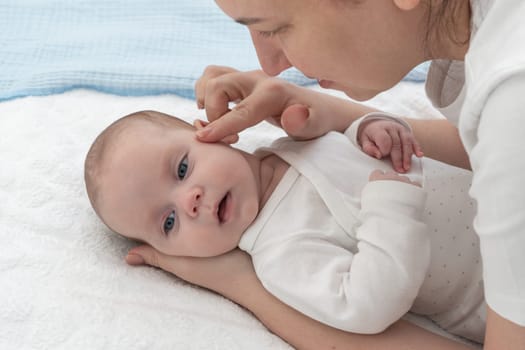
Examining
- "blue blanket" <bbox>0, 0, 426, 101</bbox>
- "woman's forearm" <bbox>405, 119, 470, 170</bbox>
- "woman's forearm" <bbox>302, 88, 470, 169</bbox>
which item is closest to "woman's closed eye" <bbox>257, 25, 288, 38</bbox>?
"woman's forearm" <bbox>302, 88, 470, 169</bbox>

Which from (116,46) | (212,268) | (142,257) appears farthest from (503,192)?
(116,46)

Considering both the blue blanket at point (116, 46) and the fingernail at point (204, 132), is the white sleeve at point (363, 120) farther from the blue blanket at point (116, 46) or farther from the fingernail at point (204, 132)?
the blue blanket at point (116, 46)

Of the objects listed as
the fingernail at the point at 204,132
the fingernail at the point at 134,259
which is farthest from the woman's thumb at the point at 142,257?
the fingernail at the point at 204,132

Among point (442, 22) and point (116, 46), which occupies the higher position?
point (442, 22)

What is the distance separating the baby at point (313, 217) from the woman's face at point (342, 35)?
21cm

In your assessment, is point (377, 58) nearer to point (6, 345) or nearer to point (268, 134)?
point (268, 134)

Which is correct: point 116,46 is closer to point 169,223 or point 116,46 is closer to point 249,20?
point 169,223

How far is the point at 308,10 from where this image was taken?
3.13 ft

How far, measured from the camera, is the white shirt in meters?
0.72

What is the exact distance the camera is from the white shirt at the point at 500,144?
2.37ft

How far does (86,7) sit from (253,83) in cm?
99

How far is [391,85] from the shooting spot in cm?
107

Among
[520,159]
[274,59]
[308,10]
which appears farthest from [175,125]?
[520,159]

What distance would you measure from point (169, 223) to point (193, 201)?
95mm
